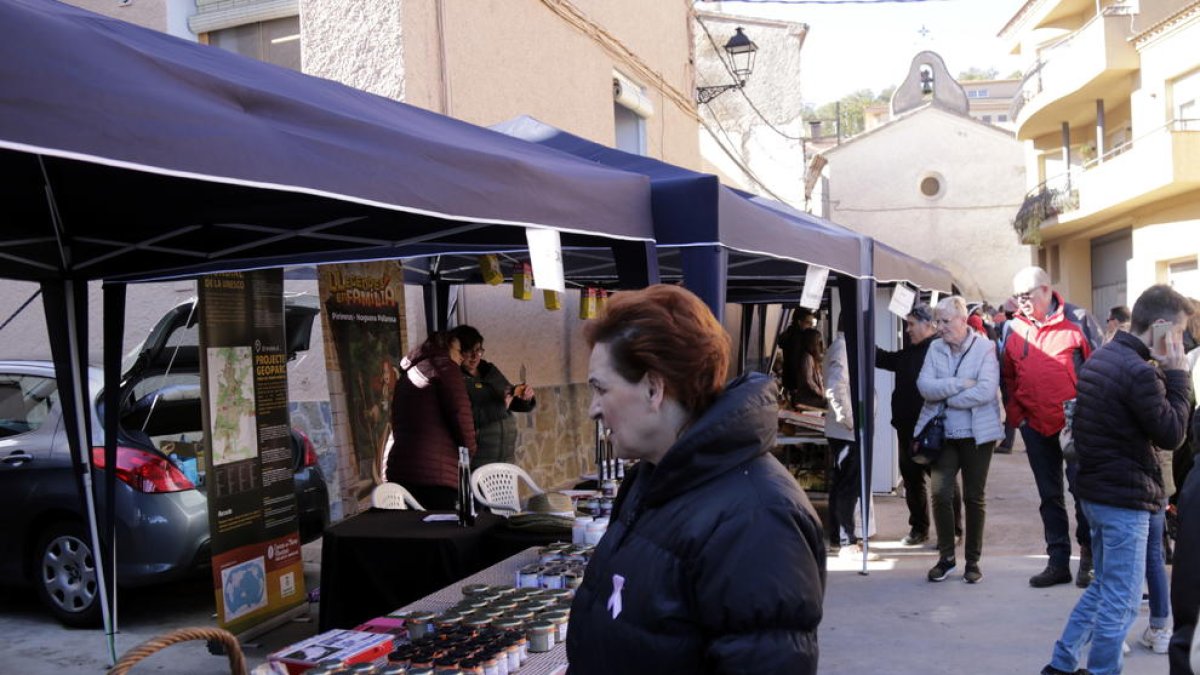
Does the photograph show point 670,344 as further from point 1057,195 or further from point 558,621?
point 1057,195

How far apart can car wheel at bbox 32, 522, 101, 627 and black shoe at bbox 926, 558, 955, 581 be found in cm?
511

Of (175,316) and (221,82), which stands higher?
(221,82)

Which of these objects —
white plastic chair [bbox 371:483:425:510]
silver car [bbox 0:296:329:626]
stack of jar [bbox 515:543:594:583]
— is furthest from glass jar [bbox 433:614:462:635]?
silver car [bbox 0:296:329:626]

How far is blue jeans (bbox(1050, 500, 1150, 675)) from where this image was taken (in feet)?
13.6

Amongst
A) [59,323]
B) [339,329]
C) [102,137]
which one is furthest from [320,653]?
[339,329]

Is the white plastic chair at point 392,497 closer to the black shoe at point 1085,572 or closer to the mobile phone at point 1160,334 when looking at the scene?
the mobile phone at point 1160,334

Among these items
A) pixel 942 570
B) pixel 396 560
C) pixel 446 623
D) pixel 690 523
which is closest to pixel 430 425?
pixel 396 560

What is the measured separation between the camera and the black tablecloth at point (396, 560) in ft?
14.7

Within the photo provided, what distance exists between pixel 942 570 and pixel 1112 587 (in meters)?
2.52

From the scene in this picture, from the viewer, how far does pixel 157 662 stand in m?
5.37

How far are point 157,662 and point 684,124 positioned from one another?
12.6 m

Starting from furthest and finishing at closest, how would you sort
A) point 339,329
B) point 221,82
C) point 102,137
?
point 339,329, point 221,82, point 102,137

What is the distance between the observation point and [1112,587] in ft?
13.6

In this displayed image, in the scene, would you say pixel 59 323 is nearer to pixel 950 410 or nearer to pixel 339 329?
pixel 339 329
